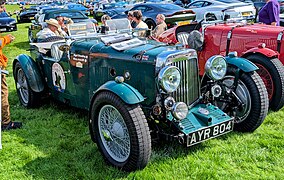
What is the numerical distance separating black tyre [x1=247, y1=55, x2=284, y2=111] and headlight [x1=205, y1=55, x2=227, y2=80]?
4.50 feet

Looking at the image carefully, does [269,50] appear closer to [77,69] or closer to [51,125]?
[77,69]

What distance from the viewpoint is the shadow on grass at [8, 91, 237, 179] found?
3793 millimetres

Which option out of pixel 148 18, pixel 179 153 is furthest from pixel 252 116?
pixel 148 18

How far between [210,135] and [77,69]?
2185mm

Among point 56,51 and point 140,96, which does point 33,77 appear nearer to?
point 56,51

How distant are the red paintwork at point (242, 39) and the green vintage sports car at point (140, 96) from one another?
1843 millimetres

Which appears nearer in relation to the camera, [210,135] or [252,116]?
[210,135]

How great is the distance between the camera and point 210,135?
3838 mm

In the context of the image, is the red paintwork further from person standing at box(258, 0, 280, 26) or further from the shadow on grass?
the shadow on grass

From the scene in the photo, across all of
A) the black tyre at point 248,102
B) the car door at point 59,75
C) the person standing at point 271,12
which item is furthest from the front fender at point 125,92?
the person standing at point 271,12

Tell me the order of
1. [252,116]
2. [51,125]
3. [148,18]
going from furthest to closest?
[148,18] → [51,125] → [252,116]

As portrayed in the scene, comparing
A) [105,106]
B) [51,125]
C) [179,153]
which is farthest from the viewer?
[51,125]

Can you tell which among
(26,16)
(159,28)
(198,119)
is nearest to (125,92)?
(198,119)

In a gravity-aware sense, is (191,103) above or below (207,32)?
below
